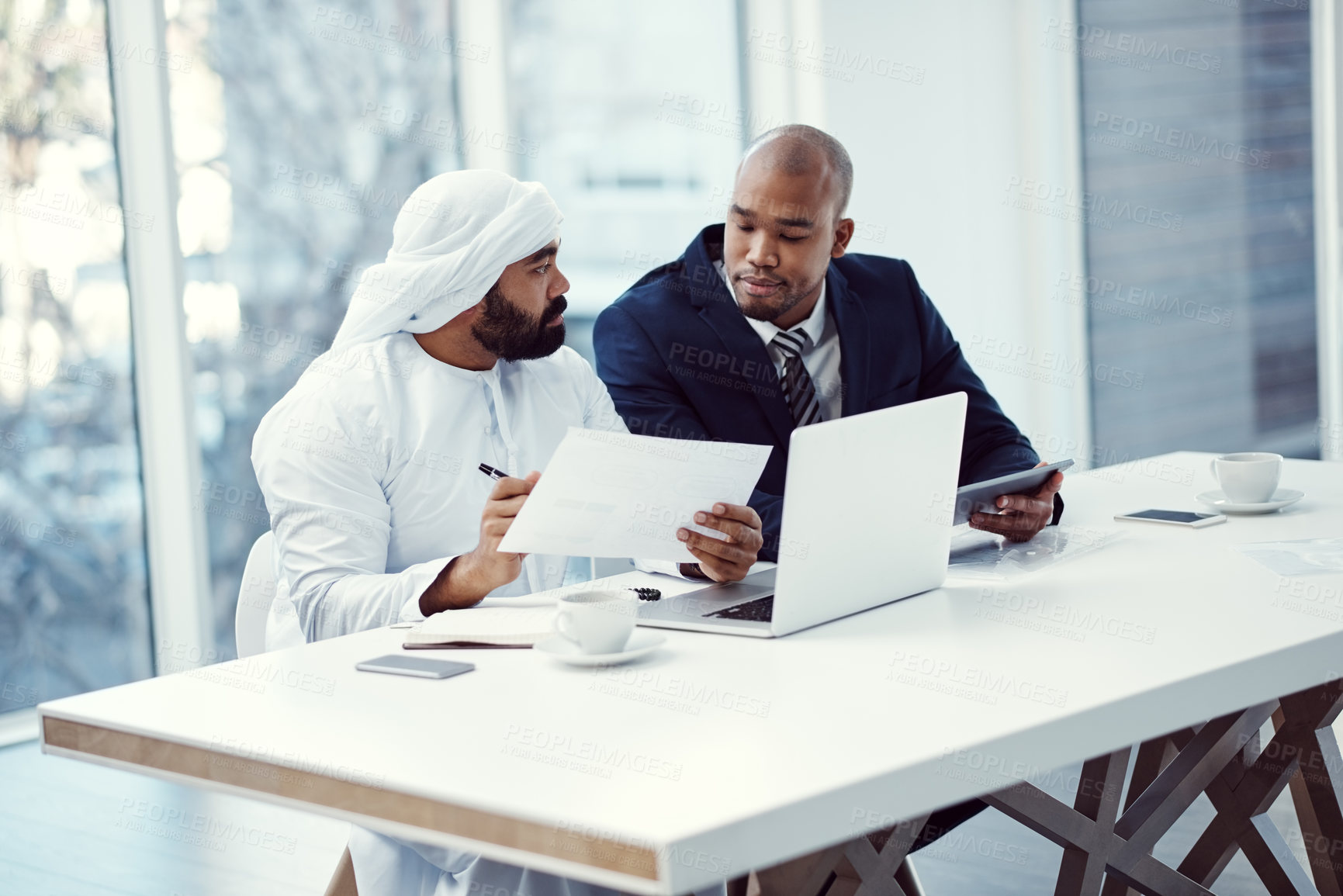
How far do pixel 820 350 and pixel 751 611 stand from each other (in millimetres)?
1200

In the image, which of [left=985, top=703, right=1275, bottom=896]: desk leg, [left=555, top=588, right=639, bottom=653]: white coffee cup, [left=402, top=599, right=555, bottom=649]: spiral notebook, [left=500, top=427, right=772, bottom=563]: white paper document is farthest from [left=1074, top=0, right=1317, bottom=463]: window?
[left=555, top=588, right=639, bottom=653]: white coffee cup

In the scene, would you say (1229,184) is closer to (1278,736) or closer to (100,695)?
(1278,736)

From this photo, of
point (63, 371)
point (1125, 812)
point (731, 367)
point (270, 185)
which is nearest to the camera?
point (1125, 812)

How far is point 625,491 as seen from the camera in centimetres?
167

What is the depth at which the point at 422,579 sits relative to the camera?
75.5 inches

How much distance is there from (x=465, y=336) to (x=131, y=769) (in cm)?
110

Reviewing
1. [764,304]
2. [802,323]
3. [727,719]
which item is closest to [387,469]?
[764,304]

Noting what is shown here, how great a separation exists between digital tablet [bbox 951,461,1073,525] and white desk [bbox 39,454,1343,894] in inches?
8.5

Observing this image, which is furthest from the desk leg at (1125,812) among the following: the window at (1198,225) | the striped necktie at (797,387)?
the window at (1198,225)

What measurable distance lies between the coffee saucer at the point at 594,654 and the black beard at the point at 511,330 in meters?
0.89

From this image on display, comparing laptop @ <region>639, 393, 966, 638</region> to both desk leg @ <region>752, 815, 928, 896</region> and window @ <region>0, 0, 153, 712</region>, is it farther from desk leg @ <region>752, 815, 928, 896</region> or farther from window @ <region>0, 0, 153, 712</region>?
window @ <region>0, 0, 153, 712</region>

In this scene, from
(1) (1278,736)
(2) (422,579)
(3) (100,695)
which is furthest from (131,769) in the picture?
(1) (1278,736)

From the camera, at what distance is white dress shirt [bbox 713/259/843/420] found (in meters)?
2.72

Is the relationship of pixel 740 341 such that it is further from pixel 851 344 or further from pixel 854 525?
pixel 854 525
